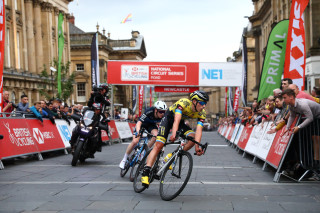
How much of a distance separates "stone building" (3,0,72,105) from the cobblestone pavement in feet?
111

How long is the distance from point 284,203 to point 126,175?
4082mm

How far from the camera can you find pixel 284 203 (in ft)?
20.7

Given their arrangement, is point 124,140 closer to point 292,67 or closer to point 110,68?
point 110,68

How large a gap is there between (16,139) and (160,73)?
19393 mm

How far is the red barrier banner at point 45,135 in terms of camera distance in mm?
13545

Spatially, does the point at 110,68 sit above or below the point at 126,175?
above

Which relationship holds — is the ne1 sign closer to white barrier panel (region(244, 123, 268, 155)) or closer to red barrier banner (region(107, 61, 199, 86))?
red barrier banner (region(107, 61, 199, 86))

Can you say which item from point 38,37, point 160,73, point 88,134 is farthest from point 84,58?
point 88,134

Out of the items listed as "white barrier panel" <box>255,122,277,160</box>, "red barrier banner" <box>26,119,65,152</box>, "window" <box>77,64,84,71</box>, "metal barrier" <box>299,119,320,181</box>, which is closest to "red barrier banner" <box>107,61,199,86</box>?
"red barrier banner" <box>26,119,65,152</box>

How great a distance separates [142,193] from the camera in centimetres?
728

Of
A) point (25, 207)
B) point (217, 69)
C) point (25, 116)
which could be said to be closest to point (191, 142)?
point (25, 207)

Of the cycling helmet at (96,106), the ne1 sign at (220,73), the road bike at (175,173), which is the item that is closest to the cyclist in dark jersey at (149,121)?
the road bike at (175,173)

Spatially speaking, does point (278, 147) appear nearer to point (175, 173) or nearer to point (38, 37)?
point (175, 173)

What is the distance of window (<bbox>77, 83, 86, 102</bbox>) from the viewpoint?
75750mm
